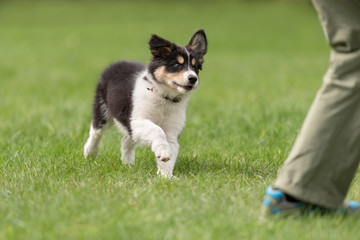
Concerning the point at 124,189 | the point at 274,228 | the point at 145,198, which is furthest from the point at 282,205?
the point at 124,189

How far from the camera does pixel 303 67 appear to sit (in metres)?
14.5

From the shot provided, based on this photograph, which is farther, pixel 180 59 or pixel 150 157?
pixel 150 157

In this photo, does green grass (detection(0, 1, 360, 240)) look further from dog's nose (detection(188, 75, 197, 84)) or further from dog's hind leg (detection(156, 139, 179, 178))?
dog's nose (detection(188, 75, 197, 84))

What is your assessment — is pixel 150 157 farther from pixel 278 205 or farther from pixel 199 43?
pixel 278 205

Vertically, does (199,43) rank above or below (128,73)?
above

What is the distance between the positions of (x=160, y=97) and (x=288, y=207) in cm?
188

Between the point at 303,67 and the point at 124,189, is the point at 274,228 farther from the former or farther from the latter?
the point at 303,67

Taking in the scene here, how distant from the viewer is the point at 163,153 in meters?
4.53

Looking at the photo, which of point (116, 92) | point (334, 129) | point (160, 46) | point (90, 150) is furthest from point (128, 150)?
point (334, 129)

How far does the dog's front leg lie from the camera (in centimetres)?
455

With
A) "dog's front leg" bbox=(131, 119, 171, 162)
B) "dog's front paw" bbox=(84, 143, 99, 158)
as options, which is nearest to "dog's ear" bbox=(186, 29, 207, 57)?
"dog's front leg" bbox=(131, 119, 171, 162)

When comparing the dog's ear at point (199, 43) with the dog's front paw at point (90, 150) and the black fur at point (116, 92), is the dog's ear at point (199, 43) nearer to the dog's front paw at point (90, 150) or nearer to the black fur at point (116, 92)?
the black fur at point (116, 92)

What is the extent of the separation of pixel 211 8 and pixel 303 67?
821 inches

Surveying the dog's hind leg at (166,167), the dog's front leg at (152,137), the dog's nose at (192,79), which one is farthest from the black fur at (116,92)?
the dog's nose at (192,79)
